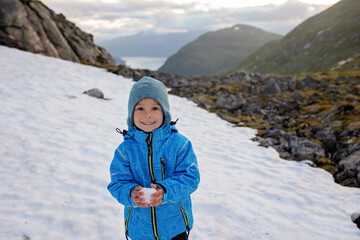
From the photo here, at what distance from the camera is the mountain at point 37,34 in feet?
80.8

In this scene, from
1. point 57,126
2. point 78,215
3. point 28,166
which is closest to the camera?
point 78,215

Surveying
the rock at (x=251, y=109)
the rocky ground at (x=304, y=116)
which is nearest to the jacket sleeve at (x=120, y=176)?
the rocky ground at (x=304, y=116)

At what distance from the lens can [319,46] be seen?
5595 inches

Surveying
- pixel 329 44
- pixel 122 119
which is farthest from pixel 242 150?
pixel 329 44

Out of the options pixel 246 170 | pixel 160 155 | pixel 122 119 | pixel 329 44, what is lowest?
pixel 246 170

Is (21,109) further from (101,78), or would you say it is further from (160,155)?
(101,78)

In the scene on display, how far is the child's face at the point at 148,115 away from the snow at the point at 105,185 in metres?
3.09

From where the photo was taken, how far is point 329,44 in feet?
444

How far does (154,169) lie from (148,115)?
736 millimetres

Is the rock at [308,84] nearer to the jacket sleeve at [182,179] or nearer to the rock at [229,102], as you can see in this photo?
the rock at [229,102]

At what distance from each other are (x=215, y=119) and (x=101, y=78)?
13.4 meters

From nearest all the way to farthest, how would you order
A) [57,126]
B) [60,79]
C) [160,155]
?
1. [160,155]
2. [57,126]
3. [60,79]

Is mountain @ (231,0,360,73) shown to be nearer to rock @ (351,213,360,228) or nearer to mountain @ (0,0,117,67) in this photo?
mountain @ (0,0,117,67)

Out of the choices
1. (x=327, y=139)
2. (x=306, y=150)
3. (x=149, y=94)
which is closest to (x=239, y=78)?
(x=327, y=139)
